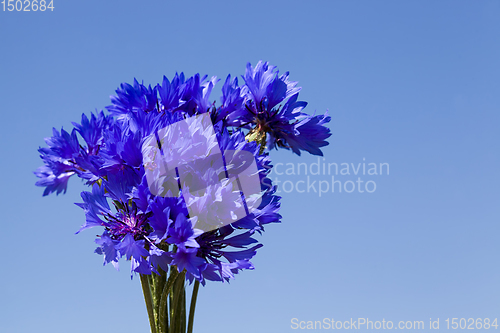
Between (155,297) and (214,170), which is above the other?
(214,170)

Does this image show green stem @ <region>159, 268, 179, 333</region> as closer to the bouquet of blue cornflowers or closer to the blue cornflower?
the bouquet of blue cornflowers

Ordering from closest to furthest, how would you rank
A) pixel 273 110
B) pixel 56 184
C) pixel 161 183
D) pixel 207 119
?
pixel 161 183
pixel 207 119
pixel 273 110
pixel 56 184

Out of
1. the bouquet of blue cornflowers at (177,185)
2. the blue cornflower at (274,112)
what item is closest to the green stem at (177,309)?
the bouquet of blue cornflowers at (177,185)

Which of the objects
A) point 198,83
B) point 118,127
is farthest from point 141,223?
point 198,83

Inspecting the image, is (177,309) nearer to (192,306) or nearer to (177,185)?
(192,306)

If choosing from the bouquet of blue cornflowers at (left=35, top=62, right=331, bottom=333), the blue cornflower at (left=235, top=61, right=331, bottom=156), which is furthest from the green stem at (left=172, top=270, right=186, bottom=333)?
the blue cornflower at (left=235, top=61, right=331, bottom=156)

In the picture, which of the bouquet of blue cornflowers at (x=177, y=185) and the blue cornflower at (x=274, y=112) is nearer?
the bouquet of blue cornflowers at (x=177, y=185)

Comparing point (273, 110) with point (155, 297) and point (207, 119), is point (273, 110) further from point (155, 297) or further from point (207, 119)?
point (155, 297)

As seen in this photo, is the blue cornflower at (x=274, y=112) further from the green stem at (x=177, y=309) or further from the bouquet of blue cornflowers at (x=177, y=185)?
the green stem at (x=177, y=309)
